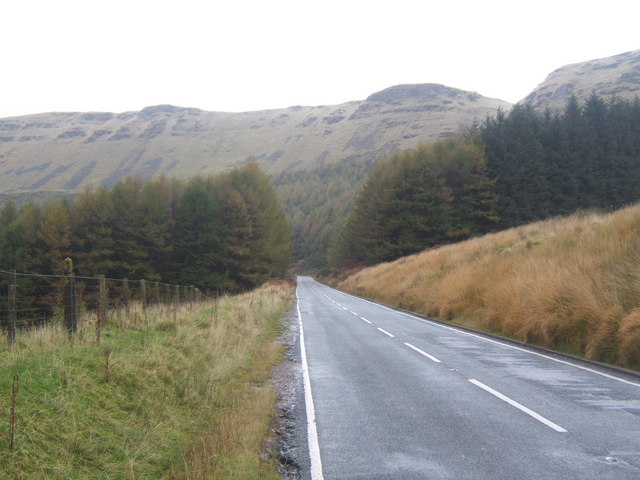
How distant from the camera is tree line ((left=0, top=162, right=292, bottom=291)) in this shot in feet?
146

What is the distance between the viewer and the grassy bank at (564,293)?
352 inches

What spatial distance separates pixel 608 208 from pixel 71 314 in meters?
55.1

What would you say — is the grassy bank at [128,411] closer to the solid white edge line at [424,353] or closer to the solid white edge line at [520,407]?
the solid white edge line at [520,407]

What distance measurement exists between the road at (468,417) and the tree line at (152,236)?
38555 millimetres

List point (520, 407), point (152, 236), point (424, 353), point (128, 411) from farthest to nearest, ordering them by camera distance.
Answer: point (152, 236), point (424, 353), point (520, 407), point (128, 411)

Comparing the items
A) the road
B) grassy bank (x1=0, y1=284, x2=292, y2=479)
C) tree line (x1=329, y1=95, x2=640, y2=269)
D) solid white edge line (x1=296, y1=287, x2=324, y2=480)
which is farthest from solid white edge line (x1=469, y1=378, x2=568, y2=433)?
tree line (x1=329, y1=95, x2=640, y2=269)

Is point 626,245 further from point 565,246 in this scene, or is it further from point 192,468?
point 192,468

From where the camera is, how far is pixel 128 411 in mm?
5184

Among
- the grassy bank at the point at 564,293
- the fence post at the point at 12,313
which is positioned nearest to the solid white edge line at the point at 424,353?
the grassy bank at the point at 564,293

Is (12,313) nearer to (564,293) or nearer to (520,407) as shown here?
(520,407)

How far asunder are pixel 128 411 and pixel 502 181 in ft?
176

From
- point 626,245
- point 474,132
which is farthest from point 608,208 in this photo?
point 626,245

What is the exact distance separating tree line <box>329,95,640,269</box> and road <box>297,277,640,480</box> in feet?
133

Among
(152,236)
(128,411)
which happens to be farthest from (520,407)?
(152,236)
